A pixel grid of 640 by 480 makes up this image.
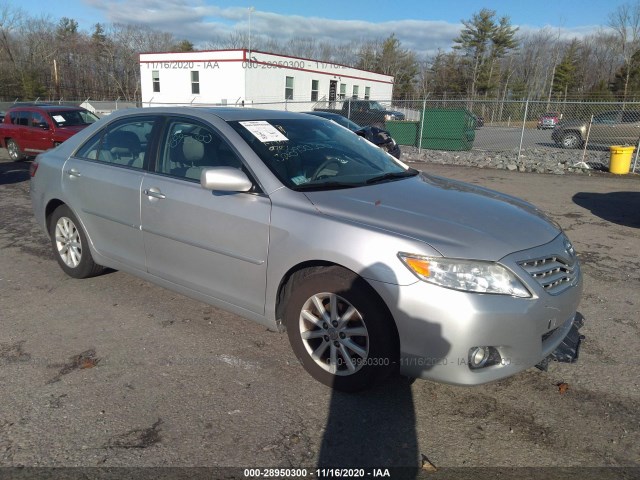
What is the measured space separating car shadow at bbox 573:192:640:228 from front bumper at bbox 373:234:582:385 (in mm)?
5827

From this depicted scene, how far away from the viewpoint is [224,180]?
10.1ft

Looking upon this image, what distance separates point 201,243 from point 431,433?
6.24 feet

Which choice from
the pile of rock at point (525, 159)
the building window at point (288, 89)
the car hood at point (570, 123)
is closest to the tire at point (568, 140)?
the car hood at point (570, 123)

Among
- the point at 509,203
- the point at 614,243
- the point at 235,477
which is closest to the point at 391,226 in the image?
the point at 509,203

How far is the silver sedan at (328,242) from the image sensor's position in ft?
8.30

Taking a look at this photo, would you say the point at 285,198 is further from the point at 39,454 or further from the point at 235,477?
the point at 39,454

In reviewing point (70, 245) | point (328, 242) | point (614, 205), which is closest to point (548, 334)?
point (328, 242)

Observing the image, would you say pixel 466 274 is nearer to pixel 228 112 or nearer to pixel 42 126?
pixel 228 112

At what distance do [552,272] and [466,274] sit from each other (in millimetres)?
644

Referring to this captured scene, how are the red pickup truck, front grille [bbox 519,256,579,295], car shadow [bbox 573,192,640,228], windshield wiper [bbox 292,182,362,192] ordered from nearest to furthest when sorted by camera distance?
front grille [bbox 519,256,579,295]
windshield wiper [bbox 292,182,362,192]
car shadow [bbox 573,192,640,228]
the red pickup truck

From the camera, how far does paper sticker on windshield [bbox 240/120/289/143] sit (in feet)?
11.4

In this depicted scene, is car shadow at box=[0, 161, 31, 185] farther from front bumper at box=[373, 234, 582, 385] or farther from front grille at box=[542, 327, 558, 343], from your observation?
front grille at box=[542, 327, 558, 343]

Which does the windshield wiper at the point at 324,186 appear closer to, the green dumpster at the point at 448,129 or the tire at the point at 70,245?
the tire at the point at 70,245

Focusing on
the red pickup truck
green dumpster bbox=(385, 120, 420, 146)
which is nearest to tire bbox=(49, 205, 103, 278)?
the red pickup truck
